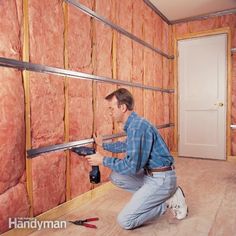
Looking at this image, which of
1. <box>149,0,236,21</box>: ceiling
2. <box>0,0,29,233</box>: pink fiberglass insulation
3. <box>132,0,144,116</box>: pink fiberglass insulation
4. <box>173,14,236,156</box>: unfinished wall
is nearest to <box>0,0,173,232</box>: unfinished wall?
<box>0,0,29,233</box>: pink fiberglass insulation

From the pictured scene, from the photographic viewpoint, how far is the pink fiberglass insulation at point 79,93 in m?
2.48

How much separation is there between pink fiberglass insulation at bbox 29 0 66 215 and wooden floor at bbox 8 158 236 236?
29 cm

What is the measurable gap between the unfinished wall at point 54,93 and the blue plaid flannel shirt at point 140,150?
0.64 m

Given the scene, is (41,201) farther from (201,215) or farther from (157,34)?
(157,34)

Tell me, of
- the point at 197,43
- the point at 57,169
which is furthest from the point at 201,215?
the point at 197,43

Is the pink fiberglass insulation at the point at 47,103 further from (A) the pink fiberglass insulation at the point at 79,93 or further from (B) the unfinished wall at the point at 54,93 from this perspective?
(A) the pink fiberglass insulation at the point at 79,93

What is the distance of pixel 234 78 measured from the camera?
462cm

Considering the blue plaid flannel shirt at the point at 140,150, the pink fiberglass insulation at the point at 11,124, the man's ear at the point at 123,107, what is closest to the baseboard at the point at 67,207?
the pink fiberglass insulation at the point at 11,124

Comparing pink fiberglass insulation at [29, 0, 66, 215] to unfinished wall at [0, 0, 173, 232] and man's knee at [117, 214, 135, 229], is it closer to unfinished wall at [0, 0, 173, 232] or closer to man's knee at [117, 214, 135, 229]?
unfinished wall at [0, 0, 173, 232]

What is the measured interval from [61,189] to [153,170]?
3.00 feet

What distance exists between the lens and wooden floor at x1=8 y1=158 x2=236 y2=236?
2.00 meters

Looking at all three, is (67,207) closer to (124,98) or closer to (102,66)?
(124,98)

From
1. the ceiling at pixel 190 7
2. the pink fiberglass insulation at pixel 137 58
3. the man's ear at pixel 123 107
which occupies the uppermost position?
the ceiling at pixel 190 7

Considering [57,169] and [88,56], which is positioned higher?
[88,56]
